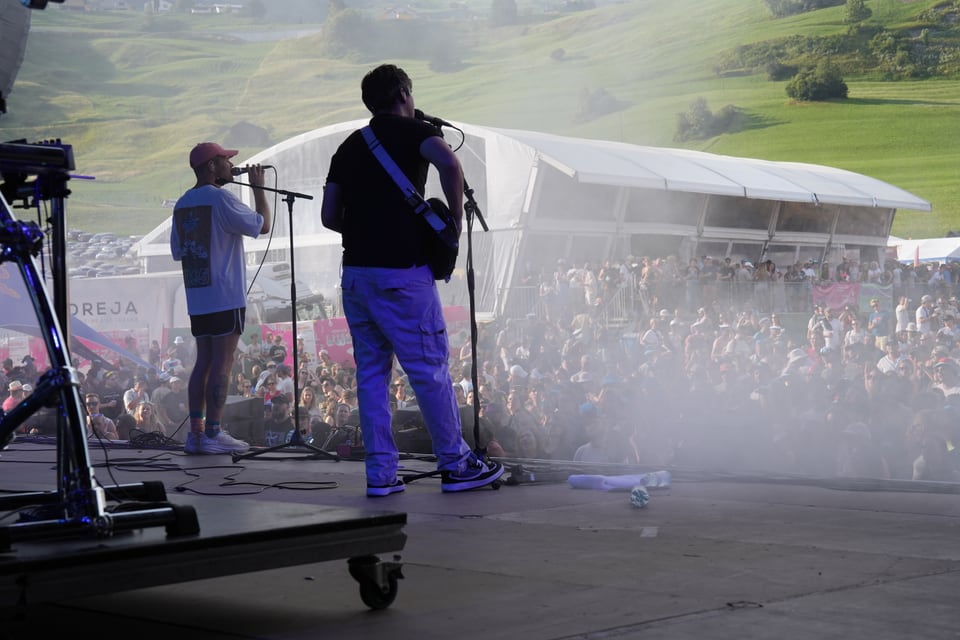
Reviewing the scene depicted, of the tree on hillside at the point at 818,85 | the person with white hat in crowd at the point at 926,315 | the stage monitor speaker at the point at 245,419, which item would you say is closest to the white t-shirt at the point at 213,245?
the stage monitor speaker at the point at 245,419

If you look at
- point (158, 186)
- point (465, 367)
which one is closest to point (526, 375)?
point (465, 367)

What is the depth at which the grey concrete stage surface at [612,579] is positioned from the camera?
6.96ft

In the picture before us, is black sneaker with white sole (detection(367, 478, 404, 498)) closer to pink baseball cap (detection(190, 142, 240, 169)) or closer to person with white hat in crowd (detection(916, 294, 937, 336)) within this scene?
pink baseball cap (detection(190, 142, 240, 169))

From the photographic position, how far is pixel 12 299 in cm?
1391

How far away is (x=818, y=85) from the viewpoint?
51938 mm

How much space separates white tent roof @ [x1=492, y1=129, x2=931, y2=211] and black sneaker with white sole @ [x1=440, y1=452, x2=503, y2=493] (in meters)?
15.7

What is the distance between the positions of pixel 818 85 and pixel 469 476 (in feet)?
169

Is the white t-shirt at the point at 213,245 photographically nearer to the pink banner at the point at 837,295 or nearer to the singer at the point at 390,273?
the singer at the point at 390,273

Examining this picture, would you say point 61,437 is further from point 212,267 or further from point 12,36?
point 212,267

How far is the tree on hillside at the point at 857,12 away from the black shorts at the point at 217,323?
5323 cm

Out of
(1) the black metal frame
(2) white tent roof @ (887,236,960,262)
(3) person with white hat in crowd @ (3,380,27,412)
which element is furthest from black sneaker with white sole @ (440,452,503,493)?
(2) white tent roof @ (887,236,960,262)

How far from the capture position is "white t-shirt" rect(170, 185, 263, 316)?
5.53 m

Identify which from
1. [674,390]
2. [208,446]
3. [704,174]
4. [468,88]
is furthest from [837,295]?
[468,88]

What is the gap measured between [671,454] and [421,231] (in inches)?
193
